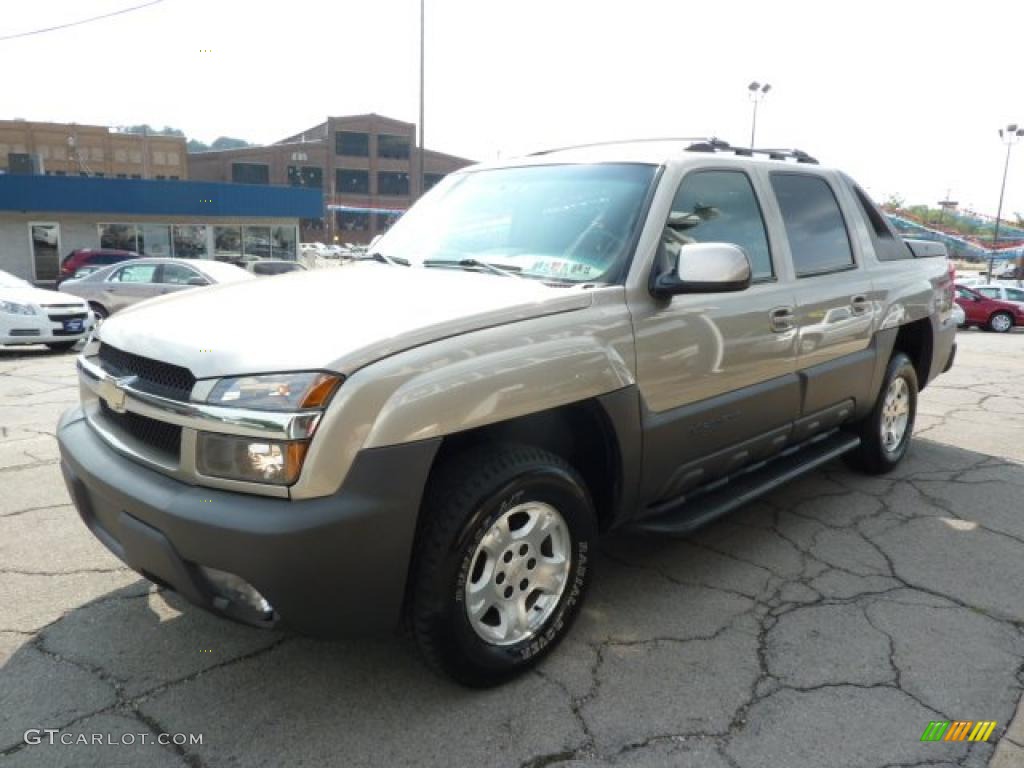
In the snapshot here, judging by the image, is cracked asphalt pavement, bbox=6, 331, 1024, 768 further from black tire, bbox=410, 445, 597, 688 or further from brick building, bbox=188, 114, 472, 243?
brick building, bbox=188, 114, 472, 243

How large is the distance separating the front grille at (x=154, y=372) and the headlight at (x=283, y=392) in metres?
0.20

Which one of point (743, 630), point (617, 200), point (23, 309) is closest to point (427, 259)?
point (617, 200)

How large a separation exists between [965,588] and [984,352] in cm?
1232

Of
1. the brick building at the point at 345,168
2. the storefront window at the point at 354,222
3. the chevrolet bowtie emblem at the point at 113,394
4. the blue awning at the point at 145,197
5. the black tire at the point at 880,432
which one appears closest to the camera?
the chevrolet bowtie emblem at the point at 113,394

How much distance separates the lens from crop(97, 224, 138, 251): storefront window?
2967 cm

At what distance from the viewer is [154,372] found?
2.50 metres

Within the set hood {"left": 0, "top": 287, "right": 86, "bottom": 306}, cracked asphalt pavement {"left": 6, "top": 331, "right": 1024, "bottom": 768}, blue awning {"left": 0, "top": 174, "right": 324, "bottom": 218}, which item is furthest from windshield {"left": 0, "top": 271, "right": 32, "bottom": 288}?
blue awning {"left": 0, "top": 174, "right": 324, "bottom": 218}

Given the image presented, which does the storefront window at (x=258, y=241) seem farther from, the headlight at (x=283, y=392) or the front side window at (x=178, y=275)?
the headlight at (x=283, y=392)

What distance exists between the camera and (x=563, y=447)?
120 inches

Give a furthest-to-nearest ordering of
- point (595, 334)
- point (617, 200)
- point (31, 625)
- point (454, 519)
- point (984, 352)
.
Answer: point (984, 352)
point (617, 200)
point (31, 625)
point (595, 334)
point (454, 519)

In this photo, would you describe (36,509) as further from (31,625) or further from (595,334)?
(595,334)

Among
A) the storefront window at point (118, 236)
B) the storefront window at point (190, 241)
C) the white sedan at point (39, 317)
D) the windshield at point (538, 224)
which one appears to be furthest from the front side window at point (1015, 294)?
the storefront window at point (118, 236)

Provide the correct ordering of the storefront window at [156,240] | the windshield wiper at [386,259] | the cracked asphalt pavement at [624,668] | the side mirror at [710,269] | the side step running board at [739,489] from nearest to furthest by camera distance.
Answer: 1. the cracked asphalt pavement at [624,668]
2. the side mirror at [710,269]
3. the side step running board at [739,489]
4. the windshield wiper at [386,259]
5. the storefront window at [156,240]

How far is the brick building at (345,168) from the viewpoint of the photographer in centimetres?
8050
